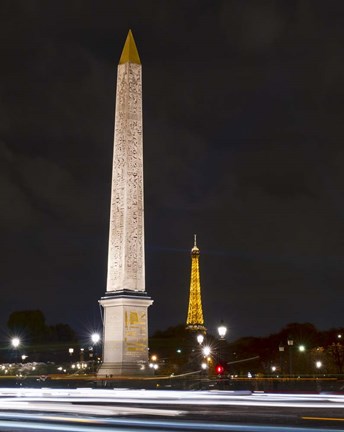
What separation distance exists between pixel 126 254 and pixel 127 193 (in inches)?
146

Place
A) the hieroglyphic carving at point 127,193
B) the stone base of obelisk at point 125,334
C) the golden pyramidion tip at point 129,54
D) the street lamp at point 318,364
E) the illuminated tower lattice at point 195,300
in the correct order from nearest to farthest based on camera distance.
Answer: the hieroglyphic carving at point 127,193, the stone base of obelisk at point 125,334, the golden pyramidion tip at point 129,54, the street lamp at point 318,364, the illuminated tower lattice at point 195,300

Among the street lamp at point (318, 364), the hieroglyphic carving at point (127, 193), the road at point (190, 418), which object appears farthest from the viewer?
the street lamp at point (318, 364)

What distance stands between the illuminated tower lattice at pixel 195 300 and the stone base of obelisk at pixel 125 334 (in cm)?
9079

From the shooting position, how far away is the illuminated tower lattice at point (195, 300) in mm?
134425

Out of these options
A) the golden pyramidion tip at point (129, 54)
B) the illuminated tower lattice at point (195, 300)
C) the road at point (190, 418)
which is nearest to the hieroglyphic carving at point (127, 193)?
the golden pyramidion tip at point (129, 54)

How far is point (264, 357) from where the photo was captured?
107375mm

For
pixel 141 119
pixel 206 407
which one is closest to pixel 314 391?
pixel 206 407

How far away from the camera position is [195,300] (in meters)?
136

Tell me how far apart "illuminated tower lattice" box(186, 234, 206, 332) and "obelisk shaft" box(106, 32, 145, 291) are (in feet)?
301

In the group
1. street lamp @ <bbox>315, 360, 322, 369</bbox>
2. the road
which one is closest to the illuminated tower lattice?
street lamp @ <bbox>315, 360, 322, 369</bbox>

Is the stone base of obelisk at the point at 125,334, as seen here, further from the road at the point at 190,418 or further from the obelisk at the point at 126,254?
the road at the point at 190,418

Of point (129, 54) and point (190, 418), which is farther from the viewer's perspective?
point (129, 54)

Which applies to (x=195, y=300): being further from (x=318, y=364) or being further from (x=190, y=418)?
(x=190, y=418)

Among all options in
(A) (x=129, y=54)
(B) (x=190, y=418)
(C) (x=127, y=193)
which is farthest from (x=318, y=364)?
(B) (x=190, y=418)
